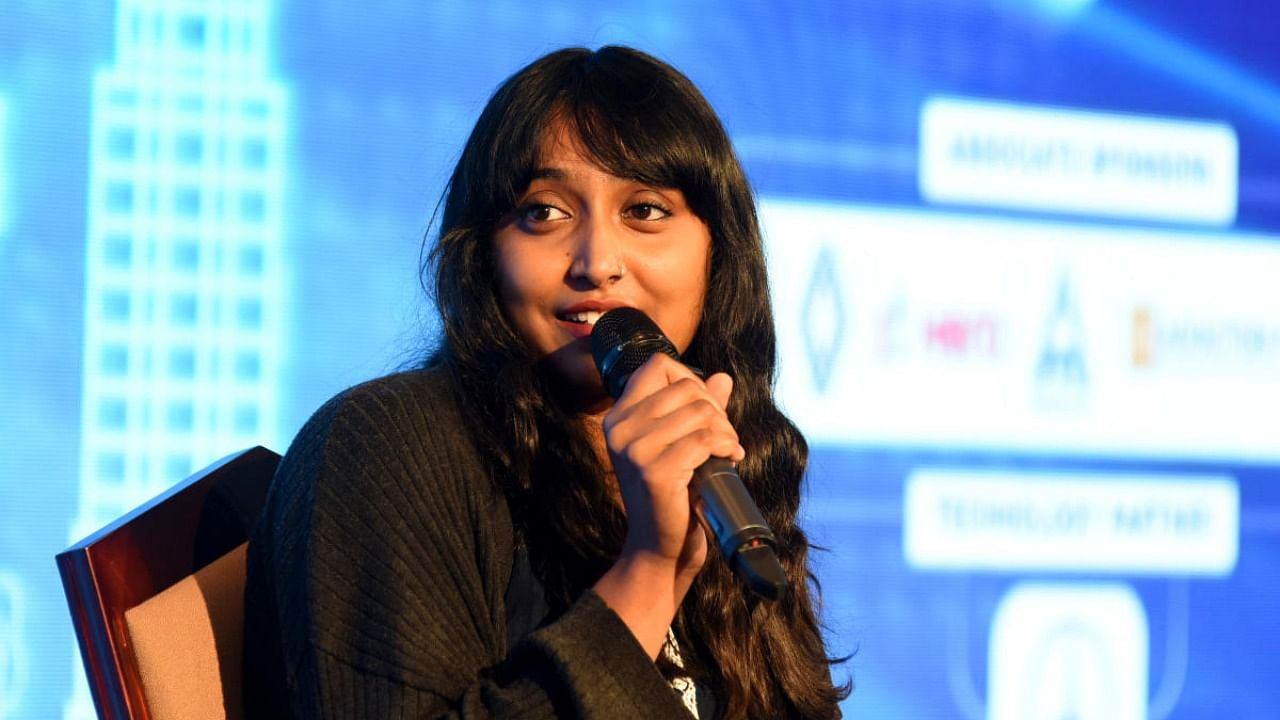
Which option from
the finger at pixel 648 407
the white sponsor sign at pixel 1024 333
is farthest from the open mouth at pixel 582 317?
the white sponsor sign at pixel 1024 333

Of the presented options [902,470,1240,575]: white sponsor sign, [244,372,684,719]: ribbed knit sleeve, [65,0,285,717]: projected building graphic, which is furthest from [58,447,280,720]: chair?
[902,470,1240,575]: white sponsor sign

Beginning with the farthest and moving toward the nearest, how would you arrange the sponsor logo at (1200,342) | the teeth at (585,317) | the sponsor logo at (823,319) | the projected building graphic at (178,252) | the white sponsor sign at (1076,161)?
the sponsor logo at (1200,342), the white sponsor sign at (1076,161), the sponsor logo at (823,319), the projected building graphic at (178,252), the teeth at (585,317)

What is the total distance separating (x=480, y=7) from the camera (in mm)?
2570

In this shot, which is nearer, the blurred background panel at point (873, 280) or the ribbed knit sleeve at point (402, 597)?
the ribbed knit sleeve at point (402, 597)

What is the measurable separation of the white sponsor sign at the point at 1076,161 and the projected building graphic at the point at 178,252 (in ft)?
4.30

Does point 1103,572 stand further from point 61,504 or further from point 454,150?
point 61,504

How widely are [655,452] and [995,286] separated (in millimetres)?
2011

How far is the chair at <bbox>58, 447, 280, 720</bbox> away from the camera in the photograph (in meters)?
1.22

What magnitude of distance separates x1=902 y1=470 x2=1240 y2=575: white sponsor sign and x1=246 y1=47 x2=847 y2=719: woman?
131cm

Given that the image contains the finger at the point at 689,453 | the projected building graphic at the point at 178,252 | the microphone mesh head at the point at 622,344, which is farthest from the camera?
the projected building graphic at the point at 178,252

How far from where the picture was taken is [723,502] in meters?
0.99

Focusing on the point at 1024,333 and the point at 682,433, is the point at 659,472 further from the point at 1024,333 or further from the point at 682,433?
the point at 1024,333

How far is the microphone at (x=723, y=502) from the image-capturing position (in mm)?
936

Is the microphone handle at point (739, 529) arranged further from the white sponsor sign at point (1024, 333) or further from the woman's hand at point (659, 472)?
the white sponsor sign at point (1024, 333)
